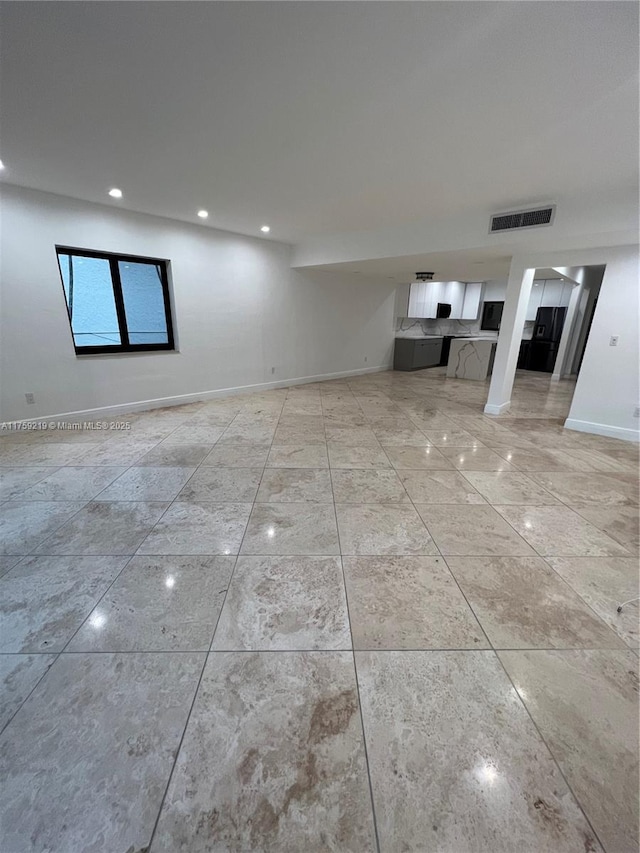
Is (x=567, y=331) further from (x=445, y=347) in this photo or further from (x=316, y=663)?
(x=316, y=663)

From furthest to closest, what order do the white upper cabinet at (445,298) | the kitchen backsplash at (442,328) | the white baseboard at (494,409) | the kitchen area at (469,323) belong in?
1. the kitchen backsplash at (442,328)
2. the white upper cabinet at (445,298)
3. the kitchen area at (469,323)
4. the white baseboard at (494,409)

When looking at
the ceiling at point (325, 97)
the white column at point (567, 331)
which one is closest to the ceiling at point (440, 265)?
the ceiling at point (325, 97)

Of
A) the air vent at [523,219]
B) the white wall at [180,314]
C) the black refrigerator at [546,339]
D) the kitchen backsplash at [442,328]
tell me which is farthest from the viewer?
the kitchen backsplash at [442,328]

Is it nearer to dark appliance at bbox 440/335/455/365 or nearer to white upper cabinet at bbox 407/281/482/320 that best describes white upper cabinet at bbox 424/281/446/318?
white upper cabinet at bbox 407/281/482/320

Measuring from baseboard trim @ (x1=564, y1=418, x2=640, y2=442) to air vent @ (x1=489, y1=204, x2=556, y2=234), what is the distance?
248 cm

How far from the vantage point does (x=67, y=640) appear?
4.68ft

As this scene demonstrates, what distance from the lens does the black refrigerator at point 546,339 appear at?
8.26 metres

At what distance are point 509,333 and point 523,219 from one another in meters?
1.50

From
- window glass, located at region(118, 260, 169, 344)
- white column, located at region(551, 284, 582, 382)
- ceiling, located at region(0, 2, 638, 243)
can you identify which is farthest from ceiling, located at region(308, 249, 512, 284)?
window glass, located at region(118, 260, 169, 344)

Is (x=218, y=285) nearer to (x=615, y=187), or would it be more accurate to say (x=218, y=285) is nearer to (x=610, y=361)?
(x=615, y=187)

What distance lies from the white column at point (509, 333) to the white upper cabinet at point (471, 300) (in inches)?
207

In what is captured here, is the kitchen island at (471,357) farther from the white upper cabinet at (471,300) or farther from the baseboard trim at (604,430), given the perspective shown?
the baseboard trim at (604,430)

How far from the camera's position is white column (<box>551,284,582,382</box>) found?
7.43m

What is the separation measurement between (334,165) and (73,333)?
11.8ft
